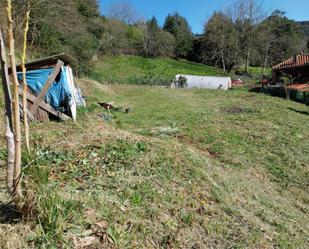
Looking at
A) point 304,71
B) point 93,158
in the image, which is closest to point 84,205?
point 93,158

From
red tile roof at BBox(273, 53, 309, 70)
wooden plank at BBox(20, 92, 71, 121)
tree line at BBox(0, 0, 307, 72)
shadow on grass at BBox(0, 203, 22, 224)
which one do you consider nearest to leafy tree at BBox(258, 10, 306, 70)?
tree line at BBox(0, 0, 307, 72)

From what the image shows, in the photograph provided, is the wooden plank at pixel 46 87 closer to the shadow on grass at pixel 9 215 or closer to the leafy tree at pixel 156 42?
the shadow on grass at pixel 9 215

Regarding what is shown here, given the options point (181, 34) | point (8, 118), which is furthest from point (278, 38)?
point (8, 118)

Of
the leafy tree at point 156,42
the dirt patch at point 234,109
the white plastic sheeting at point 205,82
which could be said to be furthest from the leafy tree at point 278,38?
the dirt patch at point 234,109

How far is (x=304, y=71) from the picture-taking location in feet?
77.3

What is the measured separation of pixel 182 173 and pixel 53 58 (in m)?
4.66

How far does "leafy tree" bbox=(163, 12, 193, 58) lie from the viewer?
40094 millimetres

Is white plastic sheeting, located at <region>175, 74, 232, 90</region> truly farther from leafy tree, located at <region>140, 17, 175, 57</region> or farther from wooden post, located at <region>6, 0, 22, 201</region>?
wooden post, located at <region>6, 0, 22, 201</region>

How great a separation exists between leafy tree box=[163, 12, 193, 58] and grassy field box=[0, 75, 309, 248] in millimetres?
34636

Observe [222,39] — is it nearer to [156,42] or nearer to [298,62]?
[156,42]

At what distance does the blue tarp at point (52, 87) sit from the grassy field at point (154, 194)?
0.65 meters

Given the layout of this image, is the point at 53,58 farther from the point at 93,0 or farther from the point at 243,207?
the point at 93,0

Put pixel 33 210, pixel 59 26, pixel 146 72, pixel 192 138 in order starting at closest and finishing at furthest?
pixel 33 210 → pixel 192 138 → pixel 59 26 → pixel 146 72

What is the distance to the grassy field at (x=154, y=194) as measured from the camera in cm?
218
